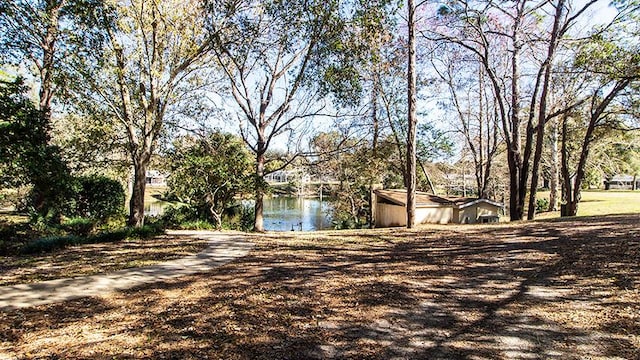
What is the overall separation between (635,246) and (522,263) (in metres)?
2.20

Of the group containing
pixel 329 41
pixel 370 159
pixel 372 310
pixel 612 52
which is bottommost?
pixel 372 310

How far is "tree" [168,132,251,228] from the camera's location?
1205 centimetres

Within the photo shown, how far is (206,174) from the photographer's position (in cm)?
1211

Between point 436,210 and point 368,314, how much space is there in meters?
16.8

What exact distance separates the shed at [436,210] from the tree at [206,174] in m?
9.89

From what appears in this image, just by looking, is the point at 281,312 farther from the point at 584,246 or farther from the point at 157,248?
the point at 584,246

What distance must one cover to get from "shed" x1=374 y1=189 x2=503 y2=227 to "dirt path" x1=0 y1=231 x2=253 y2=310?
46.1 ft

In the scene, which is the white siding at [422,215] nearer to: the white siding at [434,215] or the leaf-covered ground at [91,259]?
the white siding at [434,215]

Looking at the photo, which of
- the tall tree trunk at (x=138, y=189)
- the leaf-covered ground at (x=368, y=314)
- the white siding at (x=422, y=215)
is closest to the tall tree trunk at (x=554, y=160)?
the white siding at (x=422, y=215)

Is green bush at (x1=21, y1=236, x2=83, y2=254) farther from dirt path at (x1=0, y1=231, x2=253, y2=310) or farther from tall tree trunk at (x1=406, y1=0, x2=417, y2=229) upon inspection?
tall tree trunk at (x1=406, y1=0, x2=417, y2=229)


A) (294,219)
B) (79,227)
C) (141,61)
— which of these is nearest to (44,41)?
(141,61)

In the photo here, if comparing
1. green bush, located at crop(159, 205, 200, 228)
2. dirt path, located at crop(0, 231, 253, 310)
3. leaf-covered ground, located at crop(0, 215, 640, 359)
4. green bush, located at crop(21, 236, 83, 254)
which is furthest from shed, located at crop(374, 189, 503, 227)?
green bush, located at crop(21, 236, 83, 254)

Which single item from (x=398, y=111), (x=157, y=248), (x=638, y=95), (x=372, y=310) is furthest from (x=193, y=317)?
(x=638, y=95)

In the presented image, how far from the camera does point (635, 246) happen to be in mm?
6211
